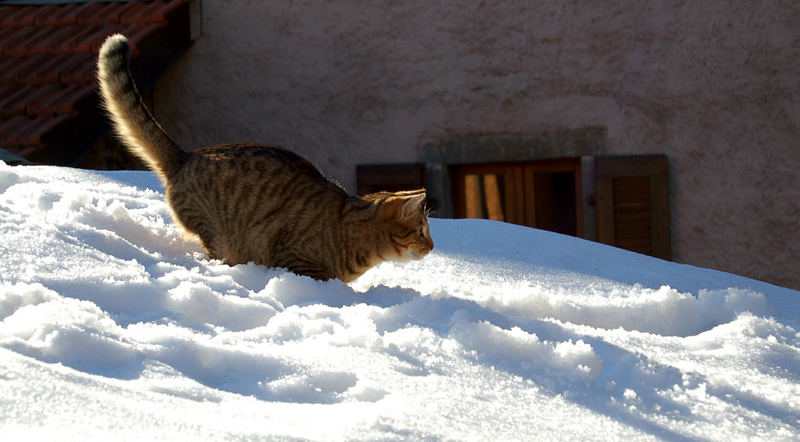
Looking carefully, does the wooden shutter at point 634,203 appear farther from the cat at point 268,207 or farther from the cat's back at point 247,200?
the cat's back at point 247,200

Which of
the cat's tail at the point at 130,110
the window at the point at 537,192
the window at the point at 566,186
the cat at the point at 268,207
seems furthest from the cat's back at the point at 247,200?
the window at the point at 537,192

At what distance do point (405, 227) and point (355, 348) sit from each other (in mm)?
1176

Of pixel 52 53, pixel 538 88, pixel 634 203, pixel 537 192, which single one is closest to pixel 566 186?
pixel 537 192

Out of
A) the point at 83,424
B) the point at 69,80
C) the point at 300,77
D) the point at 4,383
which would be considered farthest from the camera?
→ the point at 300,77

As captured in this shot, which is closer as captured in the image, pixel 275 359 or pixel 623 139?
pixel 275 359

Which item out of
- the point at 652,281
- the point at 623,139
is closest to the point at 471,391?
the point at 652,281

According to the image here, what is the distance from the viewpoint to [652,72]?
24.2ft

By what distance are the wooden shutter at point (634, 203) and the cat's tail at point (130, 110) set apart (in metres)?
4.34

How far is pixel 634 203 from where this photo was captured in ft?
25.0

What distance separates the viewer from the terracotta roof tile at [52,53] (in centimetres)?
738

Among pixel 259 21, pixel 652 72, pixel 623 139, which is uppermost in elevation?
pixel 259 21

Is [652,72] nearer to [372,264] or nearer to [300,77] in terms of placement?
[300,77]

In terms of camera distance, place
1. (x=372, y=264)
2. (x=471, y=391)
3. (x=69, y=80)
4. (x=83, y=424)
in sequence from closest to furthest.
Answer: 1. (x=83, y=424)
2. (x=471, y=391)
3. (x=372, y=264)
4. (x=69, y=80)

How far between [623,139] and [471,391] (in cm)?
545
